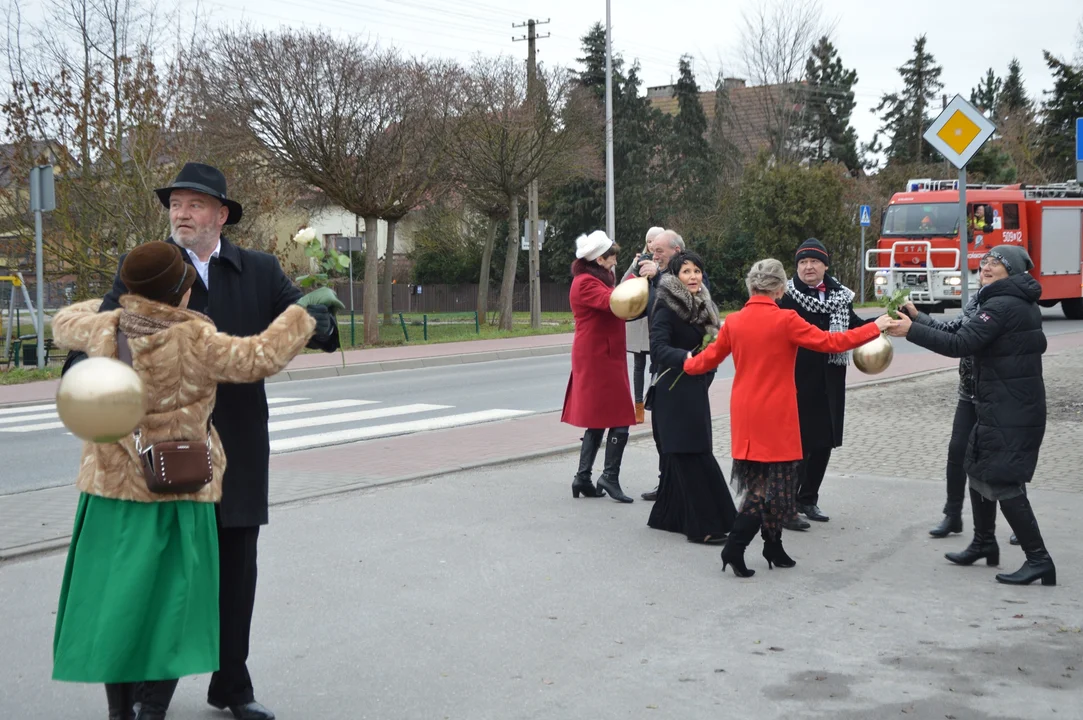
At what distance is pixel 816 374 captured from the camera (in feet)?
25.6

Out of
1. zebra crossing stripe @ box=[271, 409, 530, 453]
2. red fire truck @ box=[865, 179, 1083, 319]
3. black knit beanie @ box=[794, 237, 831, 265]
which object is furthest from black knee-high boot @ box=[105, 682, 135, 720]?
red fire truck @ box=[865, 179, 1083, 319]

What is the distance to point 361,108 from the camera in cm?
2644

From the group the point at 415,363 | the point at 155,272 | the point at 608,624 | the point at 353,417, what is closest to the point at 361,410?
the point at 353,417

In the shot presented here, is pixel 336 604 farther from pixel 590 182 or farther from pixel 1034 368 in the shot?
pixel 590 182

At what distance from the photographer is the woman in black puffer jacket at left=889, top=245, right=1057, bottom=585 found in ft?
20.1

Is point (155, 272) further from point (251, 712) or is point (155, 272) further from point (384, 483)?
point (384, 483)

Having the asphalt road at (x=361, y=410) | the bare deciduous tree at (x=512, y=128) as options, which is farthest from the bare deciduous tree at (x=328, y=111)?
the asphalt road at (x=361, y=410)

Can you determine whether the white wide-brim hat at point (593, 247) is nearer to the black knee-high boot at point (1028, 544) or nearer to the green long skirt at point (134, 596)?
the black knee-high boot at point (1028, 544)

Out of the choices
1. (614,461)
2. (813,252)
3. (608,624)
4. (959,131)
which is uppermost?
(959,131)

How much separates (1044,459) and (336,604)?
22.6 feet

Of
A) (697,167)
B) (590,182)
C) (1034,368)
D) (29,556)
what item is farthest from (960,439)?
(697,167)

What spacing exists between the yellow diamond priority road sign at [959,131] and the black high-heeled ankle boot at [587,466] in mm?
3788

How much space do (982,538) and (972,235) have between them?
24638 millimetres

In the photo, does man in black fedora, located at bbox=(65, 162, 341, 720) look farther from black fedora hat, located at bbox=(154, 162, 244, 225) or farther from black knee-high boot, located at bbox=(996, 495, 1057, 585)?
black knee-high boot, located at bbox=(996, 495, 1057, 585)
